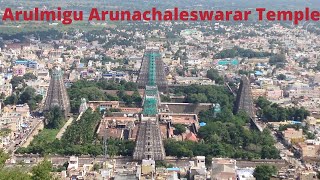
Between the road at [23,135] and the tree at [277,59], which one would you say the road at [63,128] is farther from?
the tree at [277,59]

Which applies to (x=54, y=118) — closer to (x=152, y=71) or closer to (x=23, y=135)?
(x=23, y=135)

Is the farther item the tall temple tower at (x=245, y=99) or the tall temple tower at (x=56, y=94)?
the tall temple tower at (x=245, y=99)

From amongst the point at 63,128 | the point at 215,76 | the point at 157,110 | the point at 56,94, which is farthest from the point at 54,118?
the point at 215,76

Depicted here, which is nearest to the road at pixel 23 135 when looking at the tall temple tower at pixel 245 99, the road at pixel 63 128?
the road at pixel 63 128

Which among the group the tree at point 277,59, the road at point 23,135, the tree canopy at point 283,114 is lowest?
the road at point 23,135

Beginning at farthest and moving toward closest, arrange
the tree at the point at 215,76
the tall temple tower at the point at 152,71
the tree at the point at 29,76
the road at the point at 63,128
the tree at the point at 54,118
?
the tree at the point at 29,76
the tree at the point at 215,76
the tall temple tower at the point at 152,71
the tree at the point at 54,118
the road at the point at 63,128

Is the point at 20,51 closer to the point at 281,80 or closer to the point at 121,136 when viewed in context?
the point at 281,80

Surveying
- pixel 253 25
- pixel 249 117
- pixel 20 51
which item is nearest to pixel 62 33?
pixel 20 51

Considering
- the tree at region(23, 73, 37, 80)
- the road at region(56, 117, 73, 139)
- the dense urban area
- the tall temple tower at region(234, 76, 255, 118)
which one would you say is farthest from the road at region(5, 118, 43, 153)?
the tree at region(23, 73, 37, 80)
